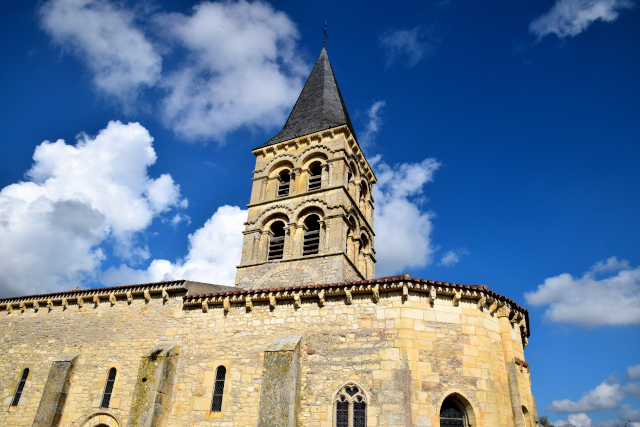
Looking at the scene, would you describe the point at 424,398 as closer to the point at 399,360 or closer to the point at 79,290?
the point at 399,360

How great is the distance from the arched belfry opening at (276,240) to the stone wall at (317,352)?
17.3ft

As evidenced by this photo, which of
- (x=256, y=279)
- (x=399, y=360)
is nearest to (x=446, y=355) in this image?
(x=399, y=360)

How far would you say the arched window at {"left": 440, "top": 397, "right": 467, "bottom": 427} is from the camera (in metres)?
10.6

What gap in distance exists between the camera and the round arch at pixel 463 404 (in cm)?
1038

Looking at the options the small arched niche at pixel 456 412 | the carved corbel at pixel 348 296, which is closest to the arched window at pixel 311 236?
the carved corbel at pixel 348 296

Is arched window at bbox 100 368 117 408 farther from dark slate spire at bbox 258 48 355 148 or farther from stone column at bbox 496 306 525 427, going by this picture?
dark slate spire at bbox 258 48 355 148

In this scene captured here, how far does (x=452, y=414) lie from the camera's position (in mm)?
10664

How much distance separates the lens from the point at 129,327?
1422 centimetres

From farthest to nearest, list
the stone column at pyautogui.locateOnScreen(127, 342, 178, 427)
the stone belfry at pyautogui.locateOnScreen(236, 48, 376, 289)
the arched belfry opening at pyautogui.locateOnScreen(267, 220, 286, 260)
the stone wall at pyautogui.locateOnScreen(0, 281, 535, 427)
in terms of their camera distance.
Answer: the arched belfry opening at pyautogui.locateOnScreen(267, 220, 286, 260) < the stone belfry at pyautogui.locateOnScreen(236, 48, 376, 289) < the stone column at pyautogui.locateOnScreen(127, 342, 178, 427) < the stone wall at pyautogui.locateOnScreen(0, 281, 535, 427)

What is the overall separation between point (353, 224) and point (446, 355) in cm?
921

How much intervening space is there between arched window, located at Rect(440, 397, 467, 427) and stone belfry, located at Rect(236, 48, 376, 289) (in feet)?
21.2

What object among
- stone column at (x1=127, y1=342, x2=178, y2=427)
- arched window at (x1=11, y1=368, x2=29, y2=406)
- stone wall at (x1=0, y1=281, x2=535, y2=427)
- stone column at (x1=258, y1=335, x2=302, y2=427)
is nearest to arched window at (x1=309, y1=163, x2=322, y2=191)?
stone wall at (x1=0, y1=281, x2=535, y2=427)

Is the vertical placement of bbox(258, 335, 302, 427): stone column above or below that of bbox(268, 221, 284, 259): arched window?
below

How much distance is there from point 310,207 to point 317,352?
8139 millimetres
